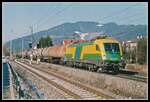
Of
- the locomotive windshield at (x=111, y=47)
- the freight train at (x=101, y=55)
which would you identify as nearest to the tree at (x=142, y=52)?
the freight train at (x=101, y=55)

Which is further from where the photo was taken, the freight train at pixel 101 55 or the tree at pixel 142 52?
the tree at pixel 142 52

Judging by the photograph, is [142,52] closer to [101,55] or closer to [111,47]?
[111,47]

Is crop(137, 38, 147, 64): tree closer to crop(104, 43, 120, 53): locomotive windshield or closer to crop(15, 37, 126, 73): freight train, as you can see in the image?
crop(15, 37, 126, 73): freight train

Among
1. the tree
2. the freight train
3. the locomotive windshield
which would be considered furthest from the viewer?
the tree

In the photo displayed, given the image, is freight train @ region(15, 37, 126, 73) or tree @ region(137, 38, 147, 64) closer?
freight train @ region(15, 37, 126, 73)

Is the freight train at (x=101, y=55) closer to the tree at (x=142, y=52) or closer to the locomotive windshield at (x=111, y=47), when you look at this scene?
the locomotive windshield at (x=111, y=47)

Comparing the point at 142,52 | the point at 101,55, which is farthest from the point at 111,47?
the point at 142,52

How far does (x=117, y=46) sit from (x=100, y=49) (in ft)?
4.12

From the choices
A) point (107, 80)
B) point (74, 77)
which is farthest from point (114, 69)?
point (107, 80)

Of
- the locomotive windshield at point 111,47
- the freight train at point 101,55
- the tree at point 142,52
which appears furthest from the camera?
the tree at point 142,52

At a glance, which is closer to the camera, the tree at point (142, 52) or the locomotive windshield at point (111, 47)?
the locomotive windshield at point (111, 47)

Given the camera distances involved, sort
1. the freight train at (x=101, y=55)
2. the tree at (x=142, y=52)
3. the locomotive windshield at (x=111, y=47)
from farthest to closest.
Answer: the tree at (x=142, y=52) → the locomotive windshield at (x=111, y=47) → the freight train at (x=101, y=55)

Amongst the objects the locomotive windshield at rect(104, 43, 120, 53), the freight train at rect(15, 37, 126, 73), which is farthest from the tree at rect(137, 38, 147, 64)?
the locomotive windshield at rect(104, 43, 120, 53)

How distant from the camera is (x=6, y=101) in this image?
14.5 m
